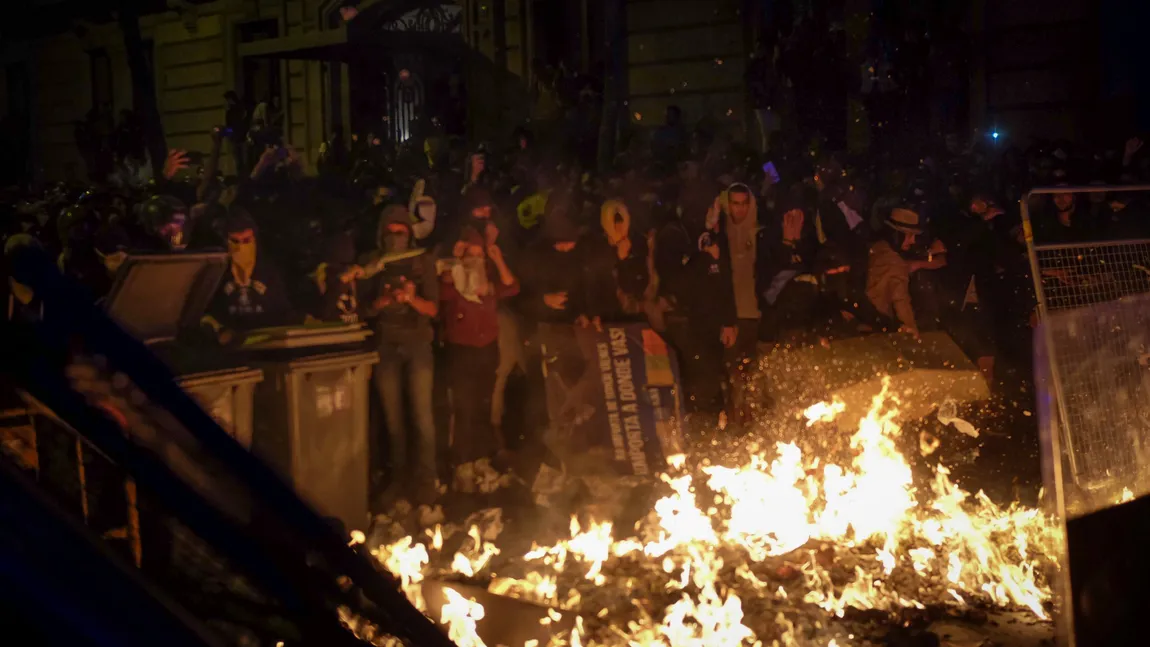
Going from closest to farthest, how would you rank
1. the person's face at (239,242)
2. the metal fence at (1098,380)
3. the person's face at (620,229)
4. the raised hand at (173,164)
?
the metal fence at (1098,380) → the person's face at (239,242) → the person's face at (620,229) → the raised hand at (173,164)

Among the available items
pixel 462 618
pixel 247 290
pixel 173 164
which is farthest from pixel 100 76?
pixel 462 618

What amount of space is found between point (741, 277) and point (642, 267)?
2.78ft

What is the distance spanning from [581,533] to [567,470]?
1.34 metres

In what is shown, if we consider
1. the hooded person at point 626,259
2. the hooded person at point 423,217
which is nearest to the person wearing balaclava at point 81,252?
the hooded person at point 423,217

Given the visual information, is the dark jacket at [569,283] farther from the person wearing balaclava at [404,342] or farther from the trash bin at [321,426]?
the trash bin at [321,426]

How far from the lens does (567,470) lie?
Answer: 826 centimetres

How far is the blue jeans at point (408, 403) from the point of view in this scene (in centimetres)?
781

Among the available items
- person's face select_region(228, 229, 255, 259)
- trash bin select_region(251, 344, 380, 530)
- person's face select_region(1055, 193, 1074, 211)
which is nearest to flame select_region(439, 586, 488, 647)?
trash bin select_region(251, 344, 380, 530)

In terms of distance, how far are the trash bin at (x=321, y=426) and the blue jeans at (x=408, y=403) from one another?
71 centimetres

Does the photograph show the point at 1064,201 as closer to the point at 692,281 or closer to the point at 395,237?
the point at 692,281

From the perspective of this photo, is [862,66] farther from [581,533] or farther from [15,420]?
[15,420]

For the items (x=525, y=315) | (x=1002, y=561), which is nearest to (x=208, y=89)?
(x=525, y=315)

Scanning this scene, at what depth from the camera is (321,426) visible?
6.68m

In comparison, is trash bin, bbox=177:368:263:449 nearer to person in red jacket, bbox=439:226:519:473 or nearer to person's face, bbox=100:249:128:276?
person's face, bbox=100:249:128:276
